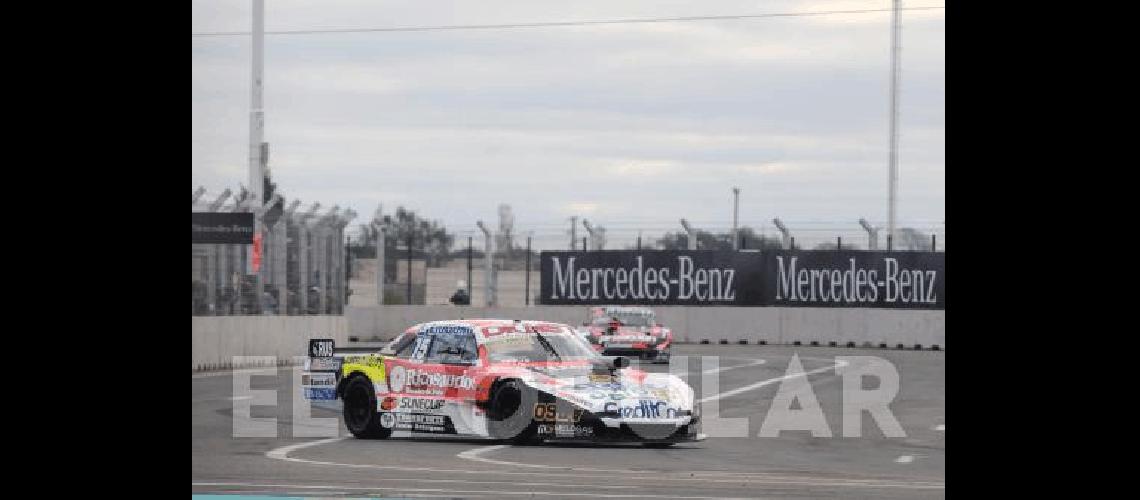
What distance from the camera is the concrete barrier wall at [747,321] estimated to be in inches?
1784

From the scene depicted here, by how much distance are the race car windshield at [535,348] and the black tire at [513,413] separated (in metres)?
0.32

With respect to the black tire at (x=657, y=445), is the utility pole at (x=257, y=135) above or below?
above

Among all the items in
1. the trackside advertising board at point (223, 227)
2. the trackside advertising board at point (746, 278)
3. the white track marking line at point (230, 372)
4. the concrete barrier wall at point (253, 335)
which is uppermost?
the trackside advertising board at point (223, 227)

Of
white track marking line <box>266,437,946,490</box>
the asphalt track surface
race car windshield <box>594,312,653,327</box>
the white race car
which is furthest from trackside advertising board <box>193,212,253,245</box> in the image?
white track marking line <box>266,437,946,490</box>

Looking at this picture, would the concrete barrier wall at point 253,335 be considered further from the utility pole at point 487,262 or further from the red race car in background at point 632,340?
the utility pole at point 487,262

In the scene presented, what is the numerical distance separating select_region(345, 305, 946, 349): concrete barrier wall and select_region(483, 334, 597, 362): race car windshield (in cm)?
2746

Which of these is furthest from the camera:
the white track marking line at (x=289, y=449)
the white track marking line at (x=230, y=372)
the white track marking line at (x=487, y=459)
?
the white track marking line at (x=230, y=372)

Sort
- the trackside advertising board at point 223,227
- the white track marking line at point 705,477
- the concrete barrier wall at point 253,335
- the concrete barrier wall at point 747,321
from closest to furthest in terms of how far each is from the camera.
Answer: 1. the white track marking line at point 705,477
2. the concrete barrier wall at point 253,335
3. the trackside advertising board at point 223,227
4. the concrete barrier wall at point 747,321

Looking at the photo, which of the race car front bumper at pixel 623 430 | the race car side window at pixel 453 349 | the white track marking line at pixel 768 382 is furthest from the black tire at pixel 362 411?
the white track marking line at pixel 768 382

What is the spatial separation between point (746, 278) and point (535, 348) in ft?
101

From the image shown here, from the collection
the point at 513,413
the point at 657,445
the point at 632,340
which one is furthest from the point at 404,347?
the point at 632,340

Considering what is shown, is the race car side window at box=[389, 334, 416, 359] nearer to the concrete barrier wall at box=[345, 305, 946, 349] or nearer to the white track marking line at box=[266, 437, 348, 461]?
the white track marking line at box=[266, 437, 348, 461]

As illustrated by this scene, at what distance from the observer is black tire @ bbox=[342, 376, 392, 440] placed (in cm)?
1770
